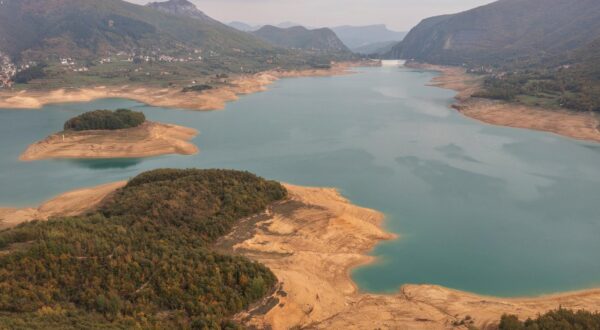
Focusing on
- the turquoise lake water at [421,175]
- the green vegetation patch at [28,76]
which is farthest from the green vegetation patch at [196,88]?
the green vegetation patch at [28,76]

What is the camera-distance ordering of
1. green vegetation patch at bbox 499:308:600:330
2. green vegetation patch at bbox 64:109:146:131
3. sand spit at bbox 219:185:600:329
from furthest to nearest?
1. green vegetation patch at bbox 64:109:146:131
2. sand spit at bbox 219:185:600:329
3. green vegetation patch at bbox 499:308:600:330

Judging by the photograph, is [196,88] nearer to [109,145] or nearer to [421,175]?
[109,145]

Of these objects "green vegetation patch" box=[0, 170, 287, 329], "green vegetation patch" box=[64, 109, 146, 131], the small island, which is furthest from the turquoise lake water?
"green vegetation patch" box=[0, 170, 287, 329]

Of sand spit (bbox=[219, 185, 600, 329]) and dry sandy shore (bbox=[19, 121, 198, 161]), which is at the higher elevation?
dry sandy shore (bbox=[19, 121, 198, 161])

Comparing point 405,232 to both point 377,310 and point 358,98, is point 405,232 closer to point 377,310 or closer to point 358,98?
point 377,310

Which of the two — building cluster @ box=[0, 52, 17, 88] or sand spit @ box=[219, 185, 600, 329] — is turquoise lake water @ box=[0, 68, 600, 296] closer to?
sand spit @ box=[219, 185, 600, 329]

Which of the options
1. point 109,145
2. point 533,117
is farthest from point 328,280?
point 533,117

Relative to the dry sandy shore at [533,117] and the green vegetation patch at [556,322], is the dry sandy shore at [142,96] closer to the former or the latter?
the dry sandy shore at [533,117]
